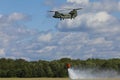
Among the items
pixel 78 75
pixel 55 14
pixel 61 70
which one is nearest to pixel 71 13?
pixel 55 14

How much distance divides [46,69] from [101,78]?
10574cm

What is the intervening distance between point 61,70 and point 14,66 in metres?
26.8

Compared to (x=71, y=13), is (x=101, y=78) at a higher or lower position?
lower

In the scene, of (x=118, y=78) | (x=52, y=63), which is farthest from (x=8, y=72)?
(x=118, y=78)

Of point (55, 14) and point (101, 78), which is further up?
point (55, 14)

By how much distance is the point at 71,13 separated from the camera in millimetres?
82312

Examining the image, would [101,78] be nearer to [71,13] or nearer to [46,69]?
[71,13]

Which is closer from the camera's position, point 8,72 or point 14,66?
point 8,72

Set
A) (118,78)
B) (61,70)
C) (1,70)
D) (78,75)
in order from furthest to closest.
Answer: (1,70)
(61,70)
(118,78)
(78,75)

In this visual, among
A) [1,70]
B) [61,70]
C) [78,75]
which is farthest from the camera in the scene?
[1,70]

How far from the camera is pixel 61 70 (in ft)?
587

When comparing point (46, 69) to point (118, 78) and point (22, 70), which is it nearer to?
point (22, 70)

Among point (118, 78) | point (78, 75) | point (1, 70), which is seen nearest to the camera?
point (78, 75)

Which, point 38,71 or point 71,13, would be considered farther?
point 38,71
